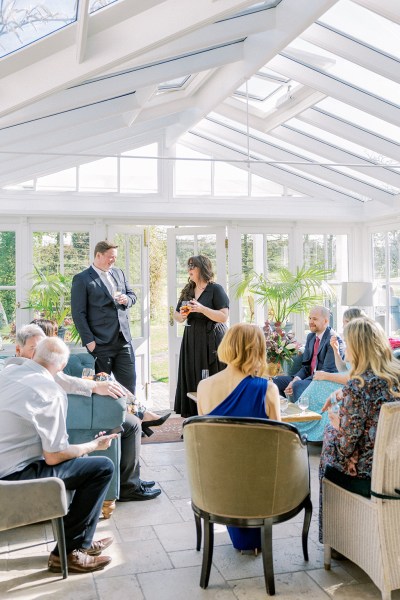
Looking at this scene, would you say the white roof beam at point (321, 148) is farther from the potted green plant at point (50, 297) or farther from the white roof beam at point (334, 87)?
the potted green plant at point (50, 297)

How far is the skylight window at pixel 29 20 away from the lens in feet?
9.23

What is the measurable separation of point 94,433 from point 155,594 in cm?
119

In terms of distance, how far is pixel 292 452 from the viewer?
2729mm

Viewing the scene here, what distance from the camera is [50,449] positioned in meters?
2.86

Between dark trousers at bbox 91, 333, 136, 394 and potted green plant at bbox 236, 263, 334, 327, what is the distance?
7.44 ft

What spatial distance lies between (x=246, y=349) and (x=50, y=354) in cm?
96

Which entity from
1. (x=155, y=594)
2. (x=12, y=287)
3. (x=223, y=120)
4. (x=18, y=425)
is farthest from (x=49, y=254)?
(x=155, y=594)

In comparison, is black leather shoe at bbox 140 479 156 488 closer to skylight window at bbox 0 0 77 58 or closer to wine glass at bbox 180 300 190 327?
wine glass at bbox 180 300 190 327

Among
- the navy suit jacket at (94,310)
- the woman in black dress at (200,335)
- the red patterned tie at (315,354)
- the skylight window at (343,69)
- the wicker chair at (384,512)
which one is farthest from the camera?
the red patterned tie at (315,354)

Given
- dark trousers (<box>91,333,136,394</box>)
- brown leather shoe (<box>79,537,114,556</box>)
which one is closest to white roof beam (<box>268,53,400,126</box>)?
dark trousers (<box>91,333,136,394</box>)

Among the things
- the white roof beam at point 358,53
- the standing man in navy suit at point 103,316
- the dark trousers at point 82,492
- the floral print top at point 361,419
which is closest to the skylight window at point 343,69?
the white roof beam at point 358,53

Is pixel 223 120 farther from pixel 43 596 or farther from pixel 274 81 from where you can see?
pixel 43 596

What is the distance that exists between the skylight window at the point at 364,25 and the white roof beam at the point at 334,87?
651 millimetres

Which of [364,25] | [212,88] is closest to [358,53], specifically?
[364,25]
